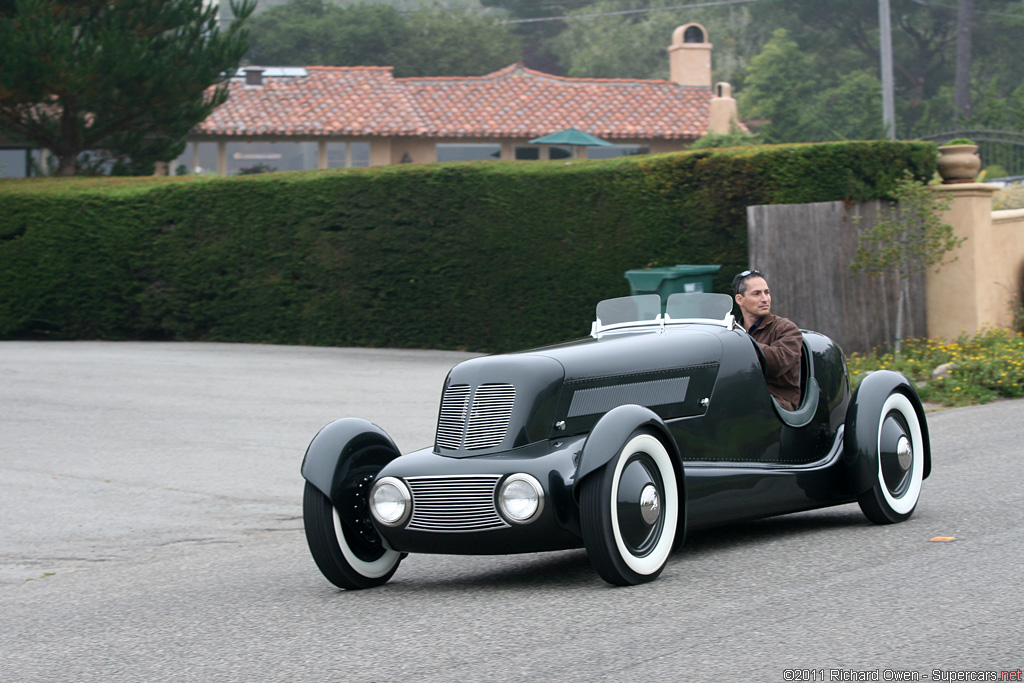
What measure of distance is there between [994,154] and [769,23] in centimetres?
3705

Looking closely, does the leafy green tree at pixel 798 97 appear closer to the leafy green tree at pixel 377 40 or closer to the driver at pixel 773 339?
the leafy green tree at pixel 377 40

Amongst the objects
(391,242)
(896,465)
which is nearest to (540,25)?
(391,242)

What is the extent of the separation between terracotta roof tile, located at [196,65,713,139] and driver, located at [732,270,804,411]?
27.6m

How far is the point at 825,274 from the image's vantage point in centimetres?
1336

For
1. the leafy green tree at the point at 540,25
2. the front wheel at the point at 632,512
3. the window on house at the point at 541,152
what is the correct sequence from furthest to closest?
the leafy green tree at the point at 540,25, the window on house at the point at 541,152, the front wheel at the point at 632,512

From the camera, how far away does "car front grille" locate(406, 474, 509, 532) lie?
5.02 meters

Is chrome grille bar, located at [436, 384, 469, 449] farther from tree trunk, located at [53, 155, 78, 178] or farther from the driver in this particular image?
tree trunk, located at [53, 155, 78, 178]

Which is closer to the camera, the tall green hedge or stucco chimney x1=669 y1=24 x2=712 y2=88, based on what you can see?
the tall green hedge

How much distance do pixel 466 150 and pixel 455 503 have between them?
31.7 meters

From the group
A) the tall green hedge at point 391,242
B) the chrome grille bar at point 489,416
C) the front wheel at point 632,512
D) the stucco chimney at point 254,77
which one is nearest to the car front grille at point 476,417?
the chrome grille bar at point 489,416

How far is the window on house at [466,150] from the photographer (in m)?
35.6

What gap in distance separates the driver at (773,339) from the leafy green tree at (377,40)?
55479 millimetres

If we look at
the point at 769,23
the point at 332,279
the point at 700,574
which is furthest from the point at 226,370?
the point at 769,23

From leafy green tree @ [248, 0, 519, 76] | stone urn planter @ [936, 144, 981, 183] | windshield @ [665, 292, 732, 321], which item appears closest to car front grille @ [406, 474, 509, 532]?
windshield @ [665, 292, 732, 321]
